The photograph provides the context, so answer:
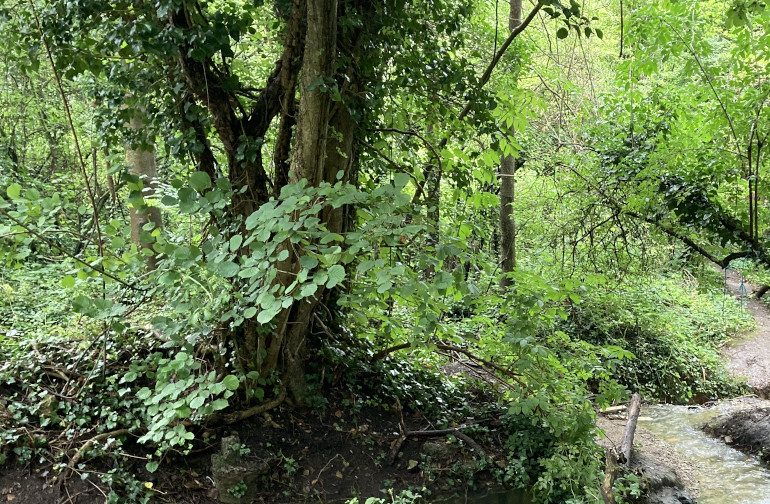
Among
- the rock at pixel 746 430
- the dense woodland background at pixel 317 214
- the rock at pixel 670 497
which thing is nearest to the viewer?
the dense woodland background at pixel 317 214

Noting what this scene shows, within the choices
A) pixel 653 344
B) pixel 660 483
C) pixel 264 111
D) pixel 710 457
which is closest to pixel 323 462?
pixel 264 111

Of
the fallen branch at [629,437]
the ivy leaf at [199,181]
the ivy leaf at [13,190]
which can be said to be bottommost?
the fallen branch at [629,437]

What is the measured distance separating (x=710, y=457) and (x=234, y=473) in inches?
236

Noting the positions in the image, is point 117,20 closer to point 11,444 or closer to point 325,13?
point 325,13

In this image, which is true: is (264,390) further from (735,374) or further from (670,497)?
(735,374)

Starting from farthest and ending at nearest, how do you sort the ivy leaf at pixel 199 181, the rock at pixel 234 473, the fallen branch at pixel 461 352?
the fallen branch at pixel 461 352, the rock at pixel 234 473, the ivy leaf at pixel 199 181

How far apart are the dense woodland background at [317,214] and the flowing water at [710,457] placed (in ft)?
7.18

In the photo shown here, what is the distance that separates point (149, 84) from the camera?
3.27 metres

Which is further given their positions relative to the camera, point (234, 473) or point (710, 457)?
point (710, 457)

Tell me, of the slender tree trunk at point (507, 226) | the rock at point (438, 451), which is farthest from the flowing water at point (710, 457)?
the rock at point (438, 451)

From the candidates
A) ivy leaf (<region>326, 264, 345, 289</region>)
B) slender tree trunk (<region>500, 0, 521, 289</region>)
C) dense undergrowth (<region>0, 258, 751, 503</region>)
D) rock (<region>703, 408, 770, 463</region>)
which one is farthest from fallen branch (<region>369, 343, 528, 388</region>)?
rock (<region>703, 408, 770, 463</region>)

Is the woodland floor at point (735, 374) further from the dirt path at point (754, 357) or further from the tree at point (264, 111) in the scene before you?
the tree at point (264, 111)

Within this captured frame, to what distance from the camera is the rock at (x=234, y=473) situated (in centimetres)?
321

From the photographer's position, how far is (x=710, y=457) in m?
6.33
